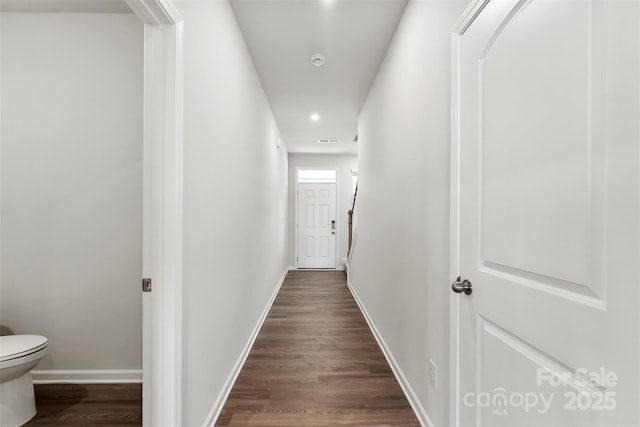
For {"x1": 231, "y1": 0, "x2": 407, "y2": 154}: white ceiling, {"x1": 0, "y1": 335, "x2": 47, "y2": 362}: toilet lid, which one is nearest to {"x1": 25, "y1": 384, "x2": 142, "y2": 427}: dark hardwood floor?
{"x1": 0, "y1": 335, "x2": 47, "y2": 362}: toilet lid

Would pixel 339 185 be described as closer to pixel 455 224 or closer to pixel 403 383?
pixel 403 383

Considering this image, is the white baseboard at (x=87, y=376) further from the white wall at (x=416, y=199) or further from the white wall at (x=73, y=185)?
the white wall at (x=416, y=199)

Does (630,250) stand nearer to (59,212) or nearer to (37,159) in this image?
(59,212)

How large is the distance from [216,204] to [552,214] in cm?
154

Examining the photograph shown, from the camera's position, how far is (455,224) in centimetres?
123

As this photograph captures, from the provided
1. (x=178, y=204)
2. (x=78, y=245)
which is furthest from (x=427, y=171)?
(x=78, y=245)

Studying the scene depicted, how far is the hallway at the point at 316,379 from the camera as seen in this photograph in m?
1.63

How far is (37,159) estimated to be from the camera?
77.7 inches

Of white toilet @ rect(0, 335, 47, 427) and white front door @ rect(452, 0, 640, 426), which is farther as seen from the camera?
white toilet @ rect(0, 335, 47, 427)

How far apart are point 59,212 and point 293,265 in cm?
481

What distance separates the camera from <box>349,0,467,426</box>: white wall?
137cm

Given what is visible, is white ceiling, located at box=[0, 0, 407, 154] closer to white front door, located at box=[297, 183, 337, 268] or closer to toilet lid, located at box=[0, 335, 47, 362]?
toilet lid, located at box=[0, 335, 47, 362]

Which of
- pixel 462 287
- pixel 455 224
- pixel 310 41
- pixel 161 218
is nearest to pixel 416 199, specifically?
pixel 455 224

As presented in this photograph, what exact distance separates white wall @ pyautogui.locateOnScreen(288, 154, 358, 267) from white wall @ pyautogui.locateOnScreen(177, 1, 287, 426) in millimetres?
3705
